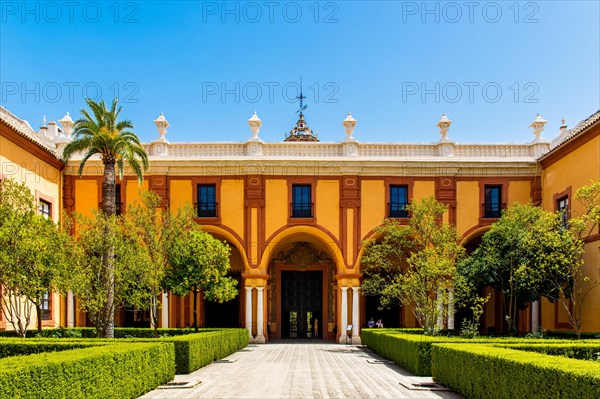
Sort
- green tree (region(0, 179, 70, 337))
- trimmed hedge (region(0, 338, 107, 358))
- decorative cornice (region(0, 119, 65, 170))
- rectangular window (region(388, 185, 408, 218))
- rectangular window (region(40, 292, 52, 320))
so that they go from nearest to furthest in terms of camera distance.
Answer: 1. trimmed hedge (region(0, 338, 107, 358))
2. green tree (region(0, 179, 70, 337))
3. decorative cornice (region(0, 119, 65, 170))
4. rectangular window (region(40, 292, 52, 320))
5. rectangular window (region(388, 185, 408, 218))

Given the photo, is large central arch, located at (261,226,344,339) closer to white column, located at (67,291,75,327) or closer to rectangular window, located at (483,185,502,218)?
rectangular window, located at (483,185,502,218)

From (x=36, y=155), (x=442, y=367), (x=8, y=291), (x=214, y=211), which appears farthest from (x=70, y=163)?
(x=442, y=367)

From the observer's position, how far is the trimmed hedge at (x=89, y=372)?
8.53 m

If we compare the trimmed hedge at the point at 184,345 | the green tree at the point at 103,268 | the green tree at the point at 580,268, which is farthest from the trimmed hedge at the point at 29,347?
the green tree at the point at 580,268

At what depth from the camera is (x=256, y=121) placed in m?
31.4

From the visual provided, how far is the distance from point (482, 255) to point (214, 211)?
43.6 feet

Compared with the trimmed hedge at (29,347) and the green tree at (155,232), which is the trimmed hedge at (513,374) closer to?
the trimmed hedge at (29,347)

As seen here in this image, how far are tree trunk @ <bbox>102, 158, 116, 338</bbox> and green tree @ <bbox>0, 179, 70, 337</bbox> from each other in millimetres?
1434

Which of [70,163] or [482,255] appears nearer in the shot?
[482,255]

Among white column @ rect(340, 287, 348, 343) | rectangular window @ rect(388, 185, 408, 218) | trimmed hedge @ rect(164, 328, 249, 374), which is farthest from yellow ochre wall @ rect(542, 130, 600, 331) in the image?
trimmed hedge @ rect(164, 328, 249, 374)

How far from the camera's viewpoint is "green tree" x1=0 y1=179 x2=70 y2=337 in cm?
1855

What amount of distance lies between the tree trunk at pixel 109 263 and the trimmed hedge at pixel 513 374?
11558 millimetres

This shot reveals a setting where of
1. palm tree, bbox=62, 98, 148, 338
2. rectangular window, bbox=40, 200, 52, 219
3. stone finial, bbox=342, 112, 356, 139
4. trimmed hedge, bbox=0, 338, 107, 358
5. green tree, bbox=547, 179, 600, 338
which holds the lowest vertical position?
trimmed hedge, bbox=0, 338, 107, 358

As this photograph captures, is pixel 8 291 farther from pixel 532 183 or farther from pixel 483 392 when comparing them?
pixel 532 183
